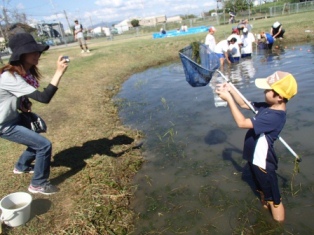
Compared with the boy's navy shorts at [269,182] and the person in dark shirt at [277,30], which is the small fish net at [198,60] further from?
the person in dark shirt at [277,30]

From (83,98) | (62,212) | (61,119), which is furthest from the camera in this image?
(83,98)

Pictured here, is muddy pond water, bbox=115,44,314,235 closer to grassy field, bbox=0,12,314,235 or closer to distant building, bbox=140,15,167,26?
grassy field, bbox=0,12,314,235

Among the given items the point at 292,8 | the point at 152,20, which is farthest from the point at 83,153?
the point at 152,20

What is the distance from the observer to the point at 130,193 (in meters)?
4.35

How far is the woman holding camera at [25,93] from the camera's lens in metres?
3.52

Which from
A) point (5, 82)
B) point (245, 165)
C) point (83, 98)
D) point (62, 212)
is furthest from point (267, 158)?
point (83, 98)

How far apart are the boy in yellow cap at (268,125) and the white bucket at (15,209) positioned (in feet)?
9.34

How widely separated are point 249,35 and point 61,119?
9834 millimetres

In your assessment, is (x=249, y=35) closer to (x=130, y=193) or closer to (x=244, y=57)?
(x=244, y=57)

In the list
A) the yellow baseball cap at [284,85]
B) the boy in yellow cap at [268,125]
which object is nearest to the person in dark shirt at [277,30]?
the boy in yellow cap at [268,125]

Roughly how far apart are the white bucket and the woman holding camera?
1.30 ft

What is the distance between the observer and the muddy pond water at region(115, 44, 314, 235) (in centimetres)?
360

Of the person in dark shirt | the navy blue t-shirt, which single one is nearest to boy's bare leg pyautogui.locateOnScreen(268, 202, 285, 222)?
the navy blue t-shirt

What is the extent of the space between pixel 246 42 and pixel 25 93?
12238 mm
